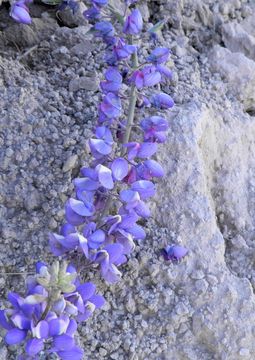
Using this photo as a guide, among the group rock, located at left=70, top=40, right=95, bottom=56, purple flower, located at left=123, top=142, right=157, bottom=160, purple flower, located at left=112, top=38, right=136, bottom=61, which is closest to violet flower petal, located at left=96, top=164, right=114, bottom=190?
purple flower, located at left=123, top=142, right=157, bottom=160

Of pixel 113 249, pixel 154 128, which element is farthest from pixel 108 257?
pixel 154 128

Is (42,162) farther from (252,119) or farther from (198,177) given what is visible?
(252,119)

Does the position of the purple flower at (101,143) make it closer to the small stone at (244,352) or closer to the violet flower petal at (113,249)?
the violet flower petal at (113,249)

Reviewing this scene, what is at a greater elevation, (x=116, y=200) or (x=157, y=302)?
(x=116, y=200)

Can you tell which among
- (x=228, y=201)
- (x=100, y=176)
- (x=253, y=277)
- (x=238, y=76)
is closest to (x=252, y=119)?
(x=238, y=76)

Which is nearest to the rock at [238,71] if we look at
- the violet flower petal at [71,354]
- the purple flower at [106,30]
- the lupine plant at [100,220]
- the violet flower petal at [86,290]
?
the lupine plant at [100,220]
